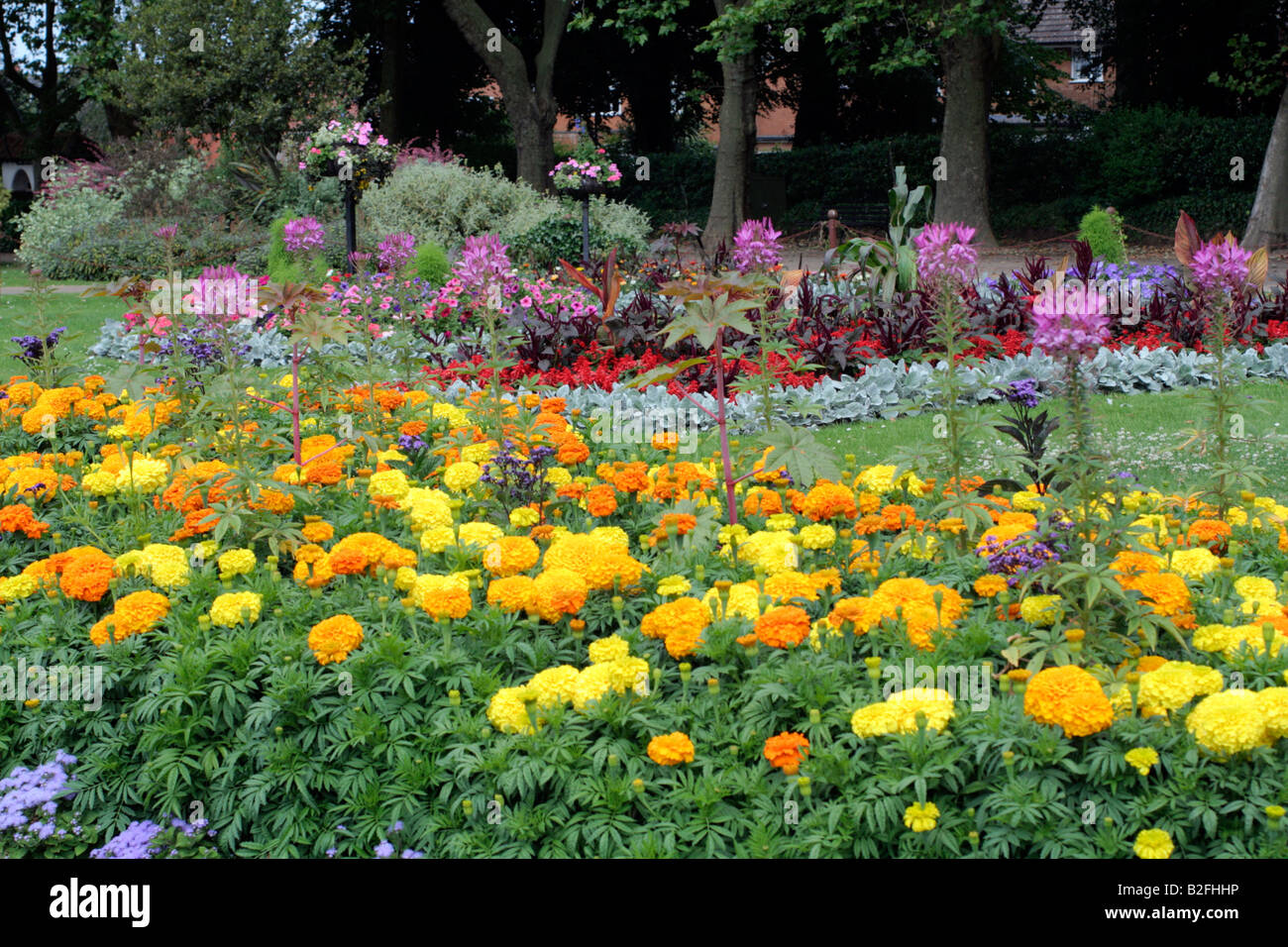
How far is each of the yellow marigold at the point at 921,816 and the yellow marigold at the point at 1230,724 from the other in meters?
0.49

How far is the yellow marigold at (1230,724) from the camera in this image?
2105mm

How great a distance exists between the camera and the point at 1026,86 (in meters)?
24.6

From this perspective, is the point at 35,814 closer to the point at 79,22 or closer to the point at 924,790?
the point at 924,790

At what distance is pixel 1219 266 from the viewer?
3125mm

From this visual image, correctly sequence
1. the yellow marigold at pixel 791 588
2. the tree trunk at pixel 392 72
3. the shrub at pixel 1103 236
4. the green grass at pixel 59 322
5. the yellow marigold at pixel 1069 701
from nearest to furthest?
the yellow marigold at pixel 1069 701 → the yellow marigold at pixel 791 588 → the green grass at pixel 59 322 → the shrub at pixel 1103 236 → the tree trunk at pixel 392 72

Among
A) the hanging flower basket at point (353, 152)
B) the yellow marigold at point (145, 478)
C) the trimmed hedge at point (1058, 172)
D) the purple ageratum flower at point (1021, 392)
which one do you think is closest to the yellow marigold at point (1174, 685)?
the purple ageratum flower at point (1021, 392)

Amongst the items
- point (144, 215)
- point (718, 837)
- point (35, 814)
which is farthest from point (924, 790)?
point (144, 215)

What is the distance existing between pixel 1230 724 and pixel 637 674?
1.13 meters

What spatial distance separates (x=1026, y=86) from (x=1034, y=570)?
2453 centimetres

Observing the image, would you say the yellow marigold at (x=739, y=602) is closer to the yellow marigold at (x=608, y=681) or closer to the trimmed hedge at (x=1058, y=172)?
the yellow marigold at (x=608, y=681)

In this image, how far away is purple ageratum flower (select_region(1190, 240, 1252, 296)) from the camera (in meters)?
3.11

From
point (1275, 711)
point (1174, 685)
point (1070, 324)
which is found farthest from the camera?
point (1070, 324)

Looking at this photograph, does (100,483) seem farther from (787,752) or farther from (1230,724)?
(1230,724)

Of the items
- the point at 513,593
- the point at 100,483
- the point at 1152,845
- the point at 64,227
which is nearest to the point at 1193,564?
the point at 1152,845
